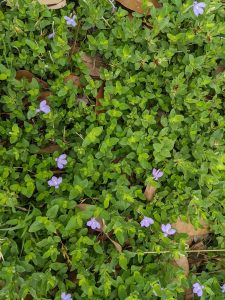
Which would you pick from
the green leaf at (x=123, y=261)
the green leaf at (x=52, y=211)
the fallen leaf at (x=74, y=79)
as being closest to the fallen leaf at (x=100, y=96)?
the fallen leaf at (x=74, y=79)

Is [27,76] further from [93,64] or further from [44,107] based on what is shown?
[93,64]

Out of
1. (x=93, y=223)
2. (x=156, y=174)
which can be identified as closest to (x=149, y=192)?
(x=156, y=174)

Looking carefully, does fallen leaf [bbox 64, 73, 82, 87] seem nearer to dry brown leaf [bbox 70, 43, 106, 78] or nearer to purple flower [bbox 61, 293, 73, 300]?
dry brown leaf [bbox 70, 43, 106, 78]

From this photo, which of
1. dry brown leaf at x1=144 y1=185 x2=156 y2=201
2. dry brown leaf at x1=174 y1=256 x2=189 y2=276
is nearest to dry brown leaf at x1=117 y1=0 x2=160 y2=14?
dry brown leaf at x1=144 y1=185 x2=156 y2=201

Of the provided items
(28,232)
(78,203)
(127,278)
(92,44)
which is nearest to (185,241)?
(127,278)

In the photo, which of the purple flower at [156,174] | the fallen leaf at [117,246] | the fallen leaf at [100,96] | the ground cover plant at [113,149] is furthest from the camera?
the fallen leaf at [100,96]

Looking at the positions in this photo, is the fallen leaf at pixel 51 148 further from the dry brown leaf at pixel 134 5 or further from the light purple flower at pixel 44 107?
the dry brown leaf at pixel 134 5

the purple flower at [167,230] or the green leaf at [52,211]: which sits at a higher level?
the green leaf at [52,211]
